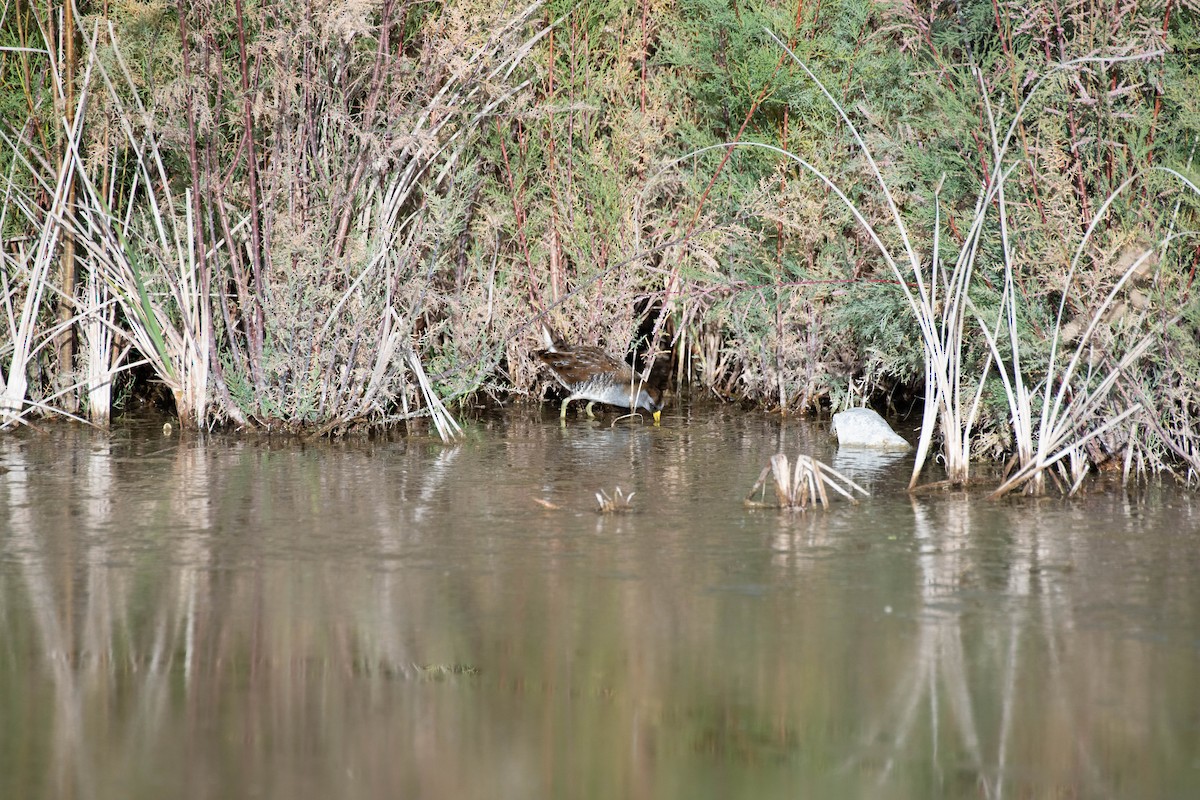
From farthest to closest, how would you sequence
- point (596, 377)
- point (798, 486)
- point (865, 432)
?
1. point (596, 377)
2. point (865, 432)
3. point (798, 486)

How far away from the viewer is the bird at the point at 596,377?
941 centimetres

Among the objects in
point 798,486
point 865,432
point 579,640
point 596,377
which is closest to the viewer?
point 579,640

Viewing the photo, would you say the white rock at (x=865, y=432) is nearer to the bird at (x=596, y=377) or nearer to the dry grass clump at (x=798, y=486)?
the bird at (x=596, y=377)

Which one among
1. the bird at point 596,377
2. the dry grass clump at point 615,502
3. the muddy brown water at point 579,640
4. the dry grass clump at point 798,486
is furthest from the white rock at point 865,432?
the dry grass clump at point 615,502

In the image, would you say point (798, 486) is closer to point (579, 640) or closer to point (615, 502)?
point (615, 502)

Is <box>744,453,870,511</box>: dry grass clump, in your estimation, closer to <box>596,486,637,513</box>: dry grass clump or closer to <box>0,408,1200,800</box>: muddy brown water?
<box>0,408,1200,800</box>: muddy brown water

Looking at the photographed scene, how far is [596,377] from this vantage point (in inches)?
371

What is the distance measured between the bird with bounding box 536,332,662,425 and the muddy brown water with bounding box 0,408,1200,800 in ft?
6.74

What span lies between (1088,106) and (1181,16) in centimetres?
64

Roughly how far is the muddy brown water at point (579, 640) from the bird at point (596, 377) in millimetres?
2055

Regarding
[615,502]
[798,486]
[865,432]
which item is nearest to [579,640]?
[615,502]

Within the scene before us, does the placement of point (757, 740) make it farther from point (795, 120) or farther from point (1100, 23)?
point (795, 120)

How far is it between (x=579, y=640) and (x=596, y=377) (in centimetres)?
475

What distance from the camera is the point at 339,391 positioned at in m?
8.36
